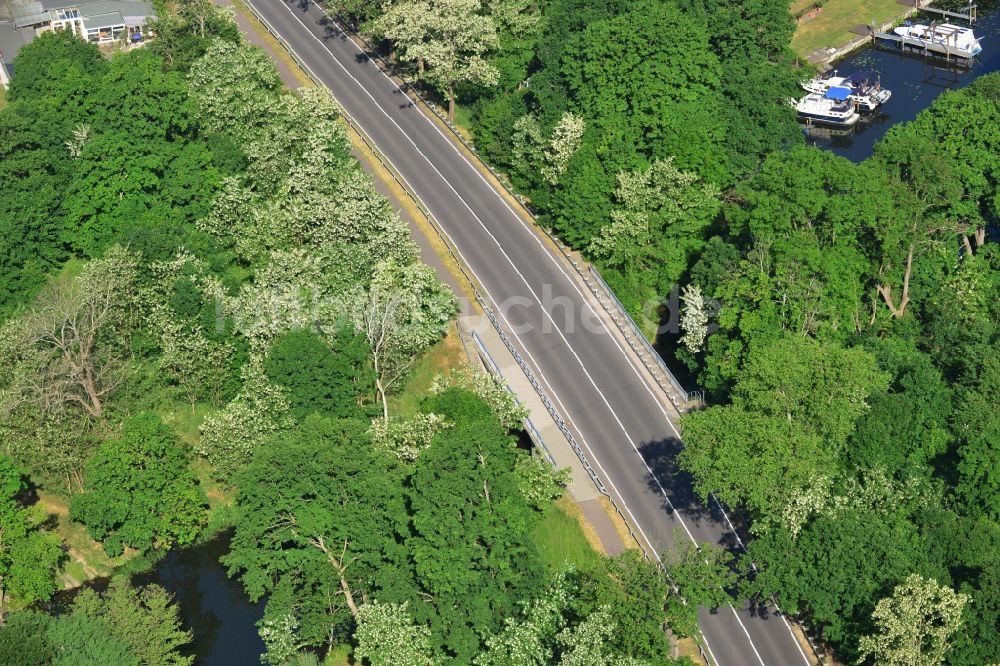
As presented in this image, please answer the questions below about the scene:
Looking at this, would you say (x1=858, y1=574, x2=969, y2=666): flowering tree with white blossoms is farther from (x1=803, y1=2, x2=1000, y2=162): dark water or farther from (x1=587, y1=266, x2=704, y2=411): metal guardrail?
(x1=803, y1=2, x2=1000, y2=162): dark water

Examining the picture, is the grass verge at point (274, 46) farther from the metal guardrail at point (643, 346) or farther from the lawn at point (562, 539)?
the lawn at point (562, 539)

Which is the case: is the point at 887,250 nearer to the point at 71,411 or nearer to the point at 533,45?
the point at 533,45

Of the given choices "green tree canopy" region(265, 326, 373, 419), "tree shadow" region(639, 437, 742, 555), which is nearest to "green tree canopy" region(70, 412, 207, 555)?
"green tree canopy" region(265, 326, 373, 419)

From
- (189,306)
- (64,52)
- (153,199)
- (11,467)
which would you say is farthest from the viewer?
(64,52)

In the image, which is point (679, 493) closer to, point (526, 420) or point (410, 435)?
point (526, 420)

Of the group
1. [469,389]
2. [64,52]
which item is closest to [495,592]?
[469,389]

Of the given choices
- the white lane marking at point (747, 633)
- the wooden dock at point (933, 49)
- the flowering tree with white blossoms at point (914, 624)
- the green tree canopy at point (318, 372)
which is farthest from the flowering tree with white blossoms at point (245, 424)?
the wooden dock at point (933, 49)

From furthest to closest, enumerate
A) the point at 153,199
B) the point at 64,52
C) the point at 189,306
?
the point at 64,52 < the point at 153,199 < the point at 189,306

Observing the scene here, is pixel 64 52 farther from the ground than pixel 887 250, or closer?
farther from the ground

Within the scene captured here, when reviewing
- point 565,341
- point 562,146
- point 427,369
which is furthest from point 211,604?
point 562,146
